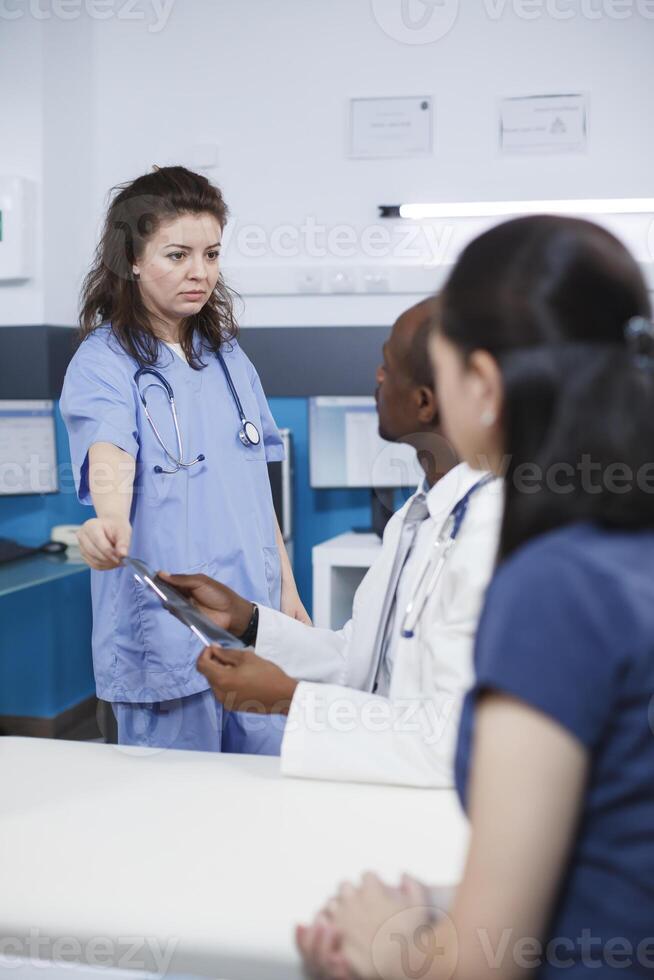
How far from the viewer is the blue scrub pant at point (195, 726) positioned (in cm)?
155

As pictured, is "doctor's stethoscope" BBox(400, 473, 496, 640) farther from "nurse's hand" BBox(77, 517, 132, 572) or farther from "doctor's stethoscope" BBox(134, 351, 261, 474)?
"doctor's stethoscope" BBox(134, 351, 261, 474)

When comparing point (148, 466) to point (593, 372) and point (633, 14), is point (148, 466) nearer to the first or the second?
point (593, 372)

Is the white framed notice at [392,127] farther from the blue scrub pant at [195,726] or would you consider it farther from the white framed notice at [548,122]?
the blue scrub pant at [195,726]

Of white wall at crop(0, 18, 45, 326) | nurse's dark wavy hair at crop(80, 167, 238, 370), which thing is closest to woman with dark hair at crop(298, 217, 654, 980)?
nurse's dark wavy hair at crop(80, 167, 238, 370)

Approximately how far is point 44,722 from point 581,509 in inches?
103

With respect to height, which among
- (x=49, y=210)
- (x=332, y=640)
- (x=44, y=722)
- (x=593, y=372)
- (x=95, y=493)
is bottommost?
(x=44, y=722)

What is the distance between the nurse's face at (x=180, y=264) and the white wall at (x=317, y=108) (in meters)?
1.36

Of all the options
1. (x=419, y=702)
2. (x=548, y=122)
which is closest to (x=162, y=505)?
(x=419, y=702)

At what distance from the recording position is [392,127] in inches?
113

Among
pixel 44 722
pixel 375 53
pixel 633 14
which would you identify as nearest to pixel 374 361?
pixel 375 53

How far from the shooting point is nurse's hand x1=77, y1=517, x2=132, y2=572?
1.32 m

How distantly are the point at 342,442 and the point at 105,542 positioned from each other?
5.64ft

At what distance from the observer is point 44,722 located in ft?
9.45

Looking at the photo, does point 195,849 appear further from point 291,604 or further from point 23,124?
point 23,124
